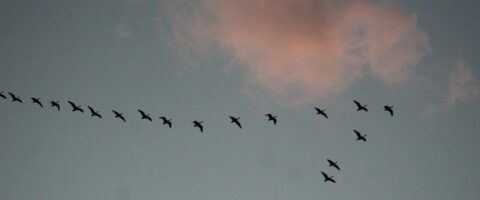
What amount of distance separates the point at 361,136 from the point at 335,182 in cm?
752

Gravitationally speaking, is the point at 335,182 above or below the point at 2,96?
below

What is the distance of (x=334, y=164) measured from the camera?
7575 cm

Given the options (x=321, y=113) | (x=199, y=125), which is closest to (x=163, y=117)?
(x=199, y=125)

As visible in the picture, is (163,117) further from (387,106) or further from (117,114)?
(387,106)

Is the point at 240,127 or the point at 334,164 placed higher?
the point at 240,127

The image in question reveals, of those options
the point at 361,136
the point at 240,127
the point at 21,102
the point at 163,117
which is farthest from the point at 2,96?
the point at 361,136

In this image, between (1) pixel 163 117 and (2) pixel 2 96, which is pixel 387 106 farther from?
(2) pixel 2 96

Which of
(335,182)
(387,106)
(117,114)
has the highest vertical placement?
(117,114)

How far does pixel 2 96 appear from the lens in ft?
253

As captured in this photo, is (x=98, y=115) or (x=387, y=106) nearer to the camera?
(x=387, y=106)

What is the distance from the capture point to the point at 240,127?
255ft

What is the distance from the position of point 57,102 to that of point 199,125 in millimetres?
21762

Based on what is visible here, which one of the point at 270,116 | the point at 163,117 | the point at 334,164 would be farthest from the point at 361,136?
the point at 163,117

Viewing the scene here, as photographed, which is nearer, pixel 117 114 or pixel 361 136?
pixel 361 136
